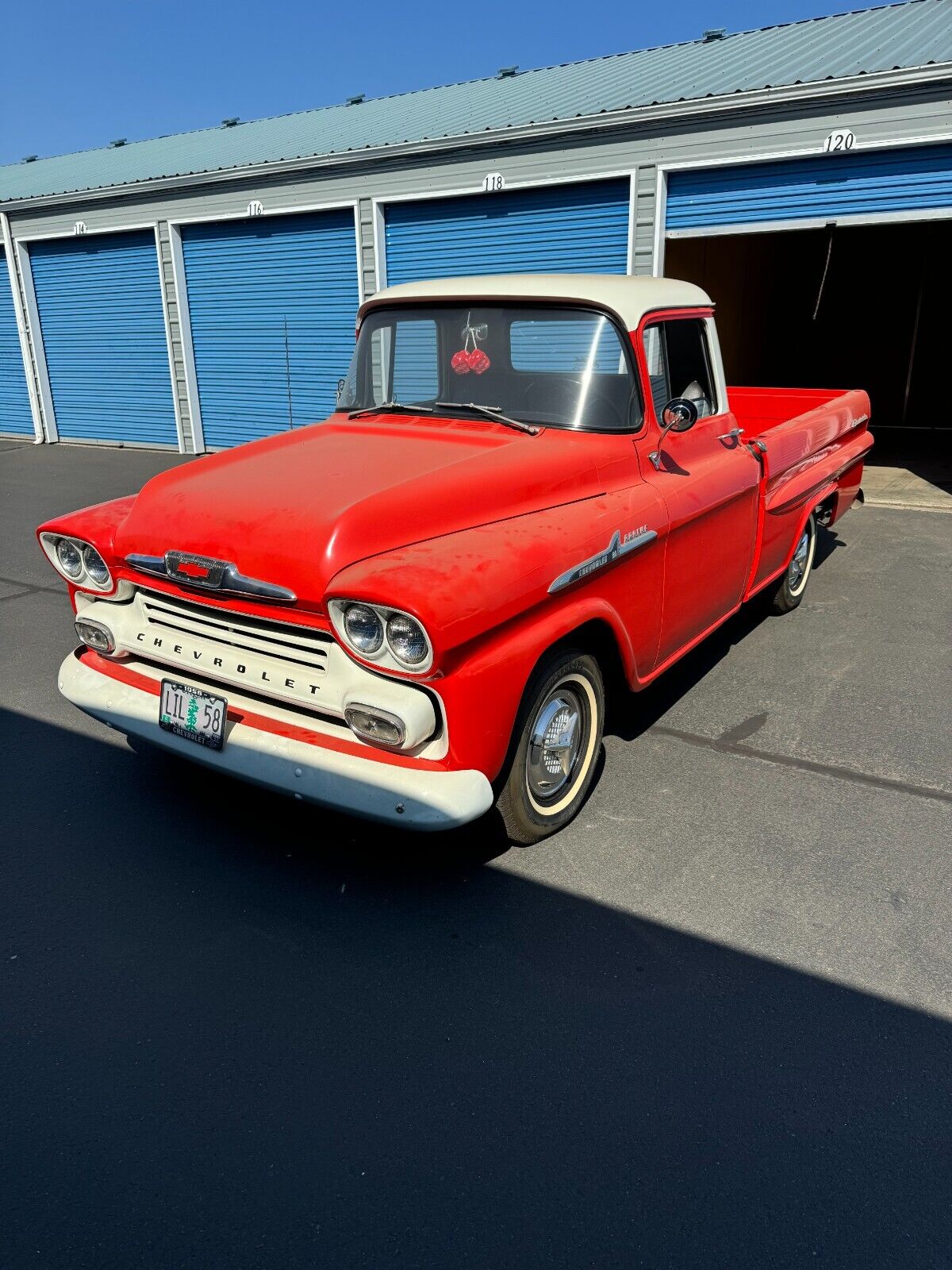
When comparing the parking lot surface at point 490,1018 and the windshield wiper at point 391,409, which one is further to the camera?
the windshield wiper at point 391,409

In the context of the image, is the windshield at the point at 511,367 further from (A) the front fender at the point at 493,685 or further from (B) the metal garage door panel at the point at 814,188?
(B) the metal garage door panel at the point at 814,188

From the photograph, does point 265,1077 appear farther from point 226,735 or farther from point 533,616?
point 533,616

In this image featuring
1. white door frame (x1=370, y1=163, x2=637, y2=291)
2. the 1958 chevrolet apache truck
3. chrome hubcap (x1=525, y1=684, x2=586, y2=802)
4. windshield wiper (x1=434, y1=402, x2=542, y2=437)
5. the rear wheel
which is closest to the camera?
the 1958 chevrolet apache truck

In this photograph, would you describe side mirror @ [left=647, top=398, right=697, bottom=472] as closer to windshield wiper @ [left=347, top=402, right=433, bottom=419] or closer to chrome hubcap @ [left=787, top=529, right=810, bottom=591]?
windshield wiper @ [left=347, top=402, right=433, bottom=419]

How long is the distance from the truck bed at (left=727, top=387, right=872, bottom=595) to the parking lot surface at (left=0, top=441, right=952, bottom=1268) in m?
1.33

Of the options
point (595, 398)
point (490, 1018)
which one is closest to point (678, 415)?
point (595, 398)

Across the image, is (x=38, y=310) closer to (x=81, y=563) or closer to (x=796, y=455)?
(x=81, y=563)

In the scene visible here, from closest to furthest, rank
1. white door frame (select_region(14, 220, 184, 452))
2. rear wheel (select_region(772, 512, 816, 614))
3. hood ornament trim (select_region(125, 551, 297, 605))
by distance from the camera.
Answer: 1. hood ornament trim (select_region(125, 551, 297, 605))
2. rear wheel (select_region(772, 512, 816, 614))
3. white door frame (select_region(14, 220, 184, 452))

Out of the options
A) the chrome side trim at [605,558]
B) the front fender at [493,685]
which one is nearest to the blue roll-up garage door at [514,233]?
the chrome side trim at [605,558]

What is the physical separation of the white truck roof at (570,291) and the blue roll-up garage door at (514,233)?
229 inches

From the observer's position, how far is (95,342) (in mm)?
14289

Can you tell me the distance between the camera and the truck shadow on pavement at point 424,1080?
193cm

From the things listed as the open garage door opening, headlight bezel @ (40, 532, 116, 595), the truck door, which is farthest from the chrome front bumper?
the open garage door opening

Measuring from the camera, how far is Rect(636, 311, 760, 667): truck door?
12.4ft
